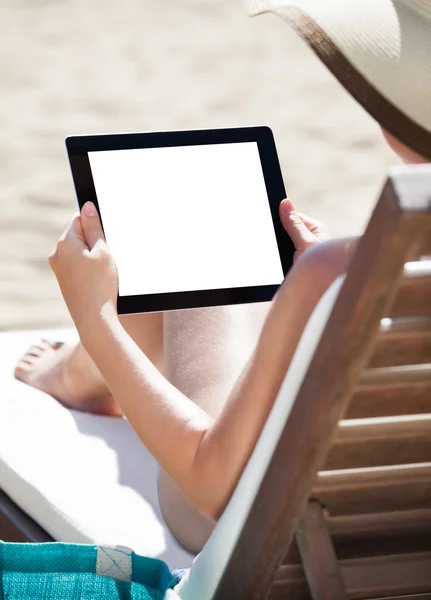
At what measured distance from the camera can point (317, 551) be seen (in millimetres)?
1167

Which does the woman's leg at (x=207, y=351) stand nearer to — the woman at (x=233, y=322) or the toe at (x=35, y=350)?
the woman at (x=233, y=322)

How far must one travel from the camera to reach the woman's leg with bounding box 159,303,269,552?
172cm

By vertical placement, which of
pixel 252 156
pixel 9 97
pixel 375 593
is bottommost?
pixel 9 97

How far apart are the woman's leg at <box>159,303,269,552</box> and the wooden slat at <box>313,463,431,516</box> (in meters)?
0.53

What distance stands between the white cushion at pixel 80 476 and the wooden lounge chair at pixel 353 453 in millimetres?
319

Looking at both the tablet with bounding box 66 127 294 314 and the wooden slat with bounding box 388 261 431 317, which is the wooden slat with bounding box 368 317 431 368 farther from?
the tablet with bounding box 66 127 294 314

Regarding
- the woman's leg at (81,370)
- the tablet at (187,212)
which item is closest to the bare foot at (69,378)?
the woman's leg at (81,370)

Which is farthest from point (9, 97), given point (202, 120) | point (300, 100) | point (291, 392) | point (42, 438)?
point (291, 392)

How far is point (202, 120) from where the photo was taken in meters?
4.77

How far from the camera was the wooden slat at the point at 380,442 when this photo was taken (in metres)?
1.11

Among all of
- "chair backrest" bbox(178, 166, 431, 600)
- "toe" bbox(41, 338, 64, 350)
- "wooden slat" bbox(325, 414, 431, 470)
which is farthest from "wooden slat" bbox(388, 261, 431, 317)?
"toe" bbox(41, 338, 64, 350)

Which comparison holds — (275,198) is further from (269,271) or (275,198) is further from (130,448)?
(130,448)

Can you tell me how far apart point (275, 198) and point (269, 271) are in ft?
0.42

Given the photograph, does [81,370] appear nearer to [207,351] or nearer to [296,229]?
[207,351]
